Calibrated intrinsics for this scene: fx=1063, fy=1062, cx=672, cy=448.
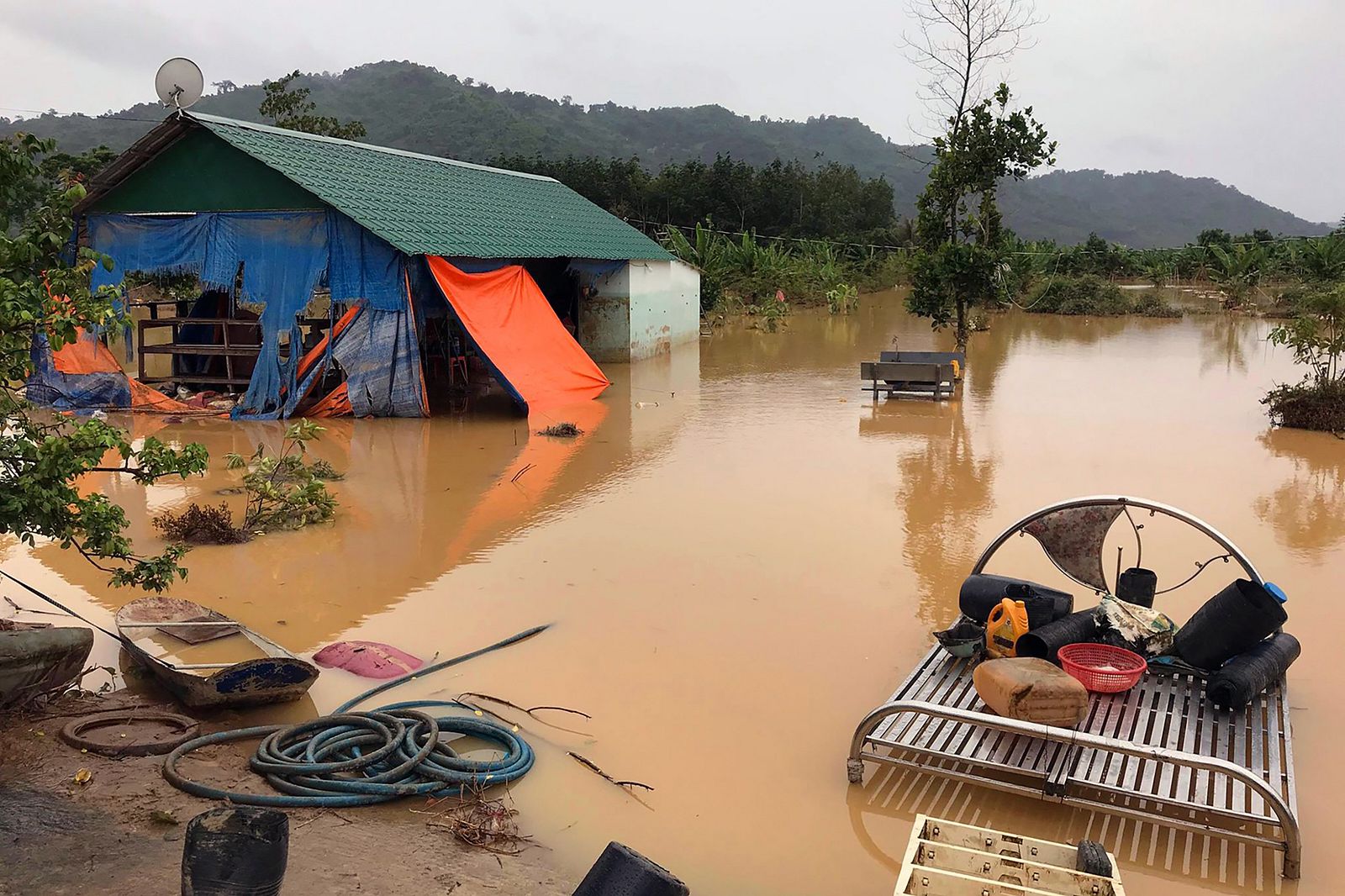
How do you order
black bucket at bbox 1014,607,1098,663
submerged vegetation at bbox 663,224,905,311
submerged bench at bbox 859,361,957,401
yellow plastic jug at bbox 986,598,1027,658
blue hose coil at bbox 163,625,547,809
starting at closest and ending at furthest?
blue hose coil at bbox 163,625,547,809, black bucket at bbox 1014,607,1098,663, yellow plastic jug at bbox 986,598,1027,658, submerged bench at bbox 859,361,957,401, submerged vegetation at bbox 663,224,905,311

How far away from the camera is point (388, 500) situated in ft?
35.2

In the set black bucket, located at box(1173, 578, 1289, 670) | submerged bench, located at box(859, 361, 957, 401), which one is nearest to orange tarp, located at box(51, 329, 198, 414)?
submerged bench, located at box(859, 361, 957, 401)

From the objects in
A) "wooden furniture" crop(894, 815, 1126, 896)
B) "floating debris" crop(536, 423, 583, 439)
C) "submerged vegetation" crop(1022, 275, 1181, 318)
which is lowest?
"wooden furniture" crop(894, 815, 1126, 896)

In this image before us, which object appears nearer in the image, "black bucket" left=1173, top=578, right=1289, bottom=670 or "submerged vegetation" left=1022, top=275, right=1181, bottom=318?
"black bucket" left=1173, top=578, right=1289, bottom=670

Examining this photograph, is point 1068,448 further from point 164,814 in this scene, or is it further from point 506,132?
point 506,132

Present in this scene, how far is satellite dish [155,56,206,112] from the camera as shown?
1559 cm

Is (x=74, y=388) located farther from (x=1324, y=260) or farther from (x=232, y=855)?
(x=1324, y=260)

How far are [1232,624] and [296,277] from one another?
13.1 metres

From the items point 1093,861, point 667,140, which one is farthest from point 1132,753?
point 667,140

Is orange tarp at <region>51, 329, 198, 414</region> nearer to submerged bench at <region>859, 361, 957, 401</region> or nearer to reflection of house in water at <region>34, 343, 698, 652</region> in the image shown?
reflection of house in water at <region>34, 343, 698, 652</region>

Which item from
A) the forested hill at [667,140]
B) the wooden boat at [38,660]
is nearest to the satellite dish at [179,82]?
the wooden boat at [38,660]

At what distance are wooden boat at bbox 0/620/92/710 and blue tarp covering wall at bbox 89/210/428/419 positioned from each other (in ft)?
31.7

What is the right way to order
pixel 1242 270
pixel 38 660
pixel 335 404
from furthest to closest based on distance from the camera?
pixel 1242 270 < pixel 335 404 < pixel 38 660

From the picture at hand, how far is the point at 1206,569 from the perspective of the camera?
8367 mm
